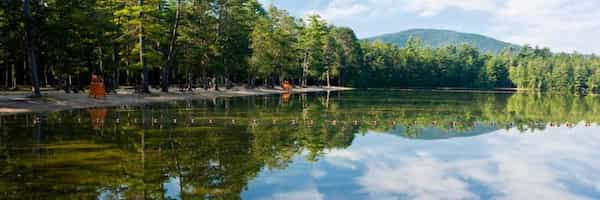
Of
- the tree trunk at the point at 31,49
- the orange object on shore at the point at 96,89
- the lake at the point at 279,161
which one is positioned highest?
the tree trunk at the point at 31,49

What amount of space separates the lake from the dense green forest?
12758 millimetres

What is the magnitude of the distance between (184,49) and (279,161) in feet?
114

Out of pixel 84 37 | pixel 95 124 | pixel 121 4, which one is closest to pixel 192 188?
pixel 95 124

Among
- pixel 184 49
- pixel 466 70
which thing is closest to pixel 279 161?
pixel 184 49

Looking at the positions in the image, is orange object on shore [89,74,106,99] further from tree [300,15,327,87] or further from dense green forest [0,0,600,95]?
tree [300,15,327,87]

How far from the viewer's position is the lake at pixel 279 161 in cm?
807

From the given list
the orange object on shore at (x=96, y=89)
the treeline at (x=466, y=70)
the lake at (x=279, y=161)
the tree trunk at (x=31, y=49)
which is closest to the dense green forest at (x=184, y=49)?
the tree trunk at (x=31, y=49)

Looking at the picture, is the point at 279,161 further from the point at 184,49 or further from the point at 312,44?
the point at 312,44

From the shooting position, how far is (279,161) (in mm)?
10797

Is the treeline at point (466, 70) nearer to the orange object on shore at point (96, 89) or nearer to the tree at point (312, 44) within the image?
the tree at point (312, 44)

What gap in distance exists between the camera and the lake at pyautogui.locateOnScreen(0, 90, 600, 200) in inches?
318

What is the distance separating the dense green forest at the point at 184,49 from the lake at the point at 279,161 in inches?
502

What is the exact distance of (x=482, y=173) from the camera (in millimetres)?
10398

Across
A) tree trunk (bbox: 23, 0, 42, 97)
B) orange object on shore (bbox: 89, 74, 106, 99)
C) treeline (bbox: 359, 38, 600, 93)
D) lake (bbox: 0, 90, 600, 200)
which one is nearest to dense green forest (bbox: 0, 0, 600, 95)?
tree trunk (bbox: 23, 0, 42, 97)
